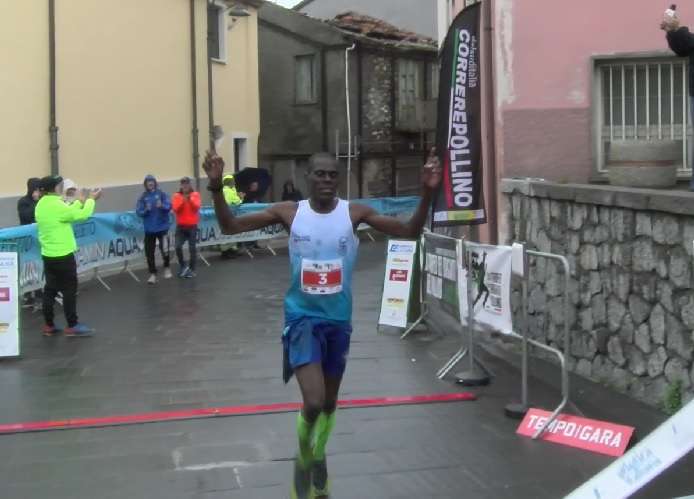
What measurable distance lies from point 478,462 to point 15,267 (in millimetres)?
5733

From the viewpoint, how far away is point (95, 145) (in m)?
18.8

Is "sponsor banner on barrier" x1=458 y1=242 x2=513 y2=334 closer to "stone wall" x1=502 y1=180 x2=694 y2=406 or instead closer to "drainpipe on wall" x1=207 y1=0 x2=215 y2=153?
"stone wall" x1=502 y1=180 x2=694 y2=406

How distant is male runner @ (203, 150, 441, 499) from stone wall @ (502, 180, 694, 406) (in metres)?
2.18

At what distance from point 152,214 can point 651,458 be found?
12.9 meters

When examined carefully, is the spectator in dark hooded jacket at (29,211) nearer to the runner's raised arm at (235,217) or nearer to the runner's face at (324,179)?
the runner's raised arm at (235,217)

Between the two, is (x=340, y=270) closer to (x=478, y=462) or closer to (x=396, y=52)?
(x=478, y=462)

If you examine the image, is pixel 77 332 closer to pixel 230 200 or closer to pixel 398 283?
pixel 398 283

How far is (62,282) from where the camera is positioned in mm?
10352

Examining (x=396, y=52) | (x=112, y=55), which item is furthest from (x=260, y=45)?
(x=112, y=55)

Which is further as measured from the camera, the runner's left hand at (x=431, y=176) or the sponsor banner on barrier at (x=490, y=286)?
the sponsor banner on barrier at (x=490, y=286)

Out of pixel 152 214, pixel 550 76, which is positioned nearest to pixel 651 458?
pixel 550 76

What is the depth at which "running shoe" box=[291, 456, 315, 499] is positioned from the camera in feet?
16.2

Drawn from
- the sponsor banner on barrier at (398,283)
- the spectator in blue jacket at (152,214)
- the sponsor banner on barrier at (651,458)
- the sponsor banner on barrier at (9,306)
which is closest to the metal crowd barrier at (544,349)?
the sponsor banner on barrier at (651,458)

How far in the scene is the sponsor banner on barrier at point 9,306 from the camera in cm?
926
